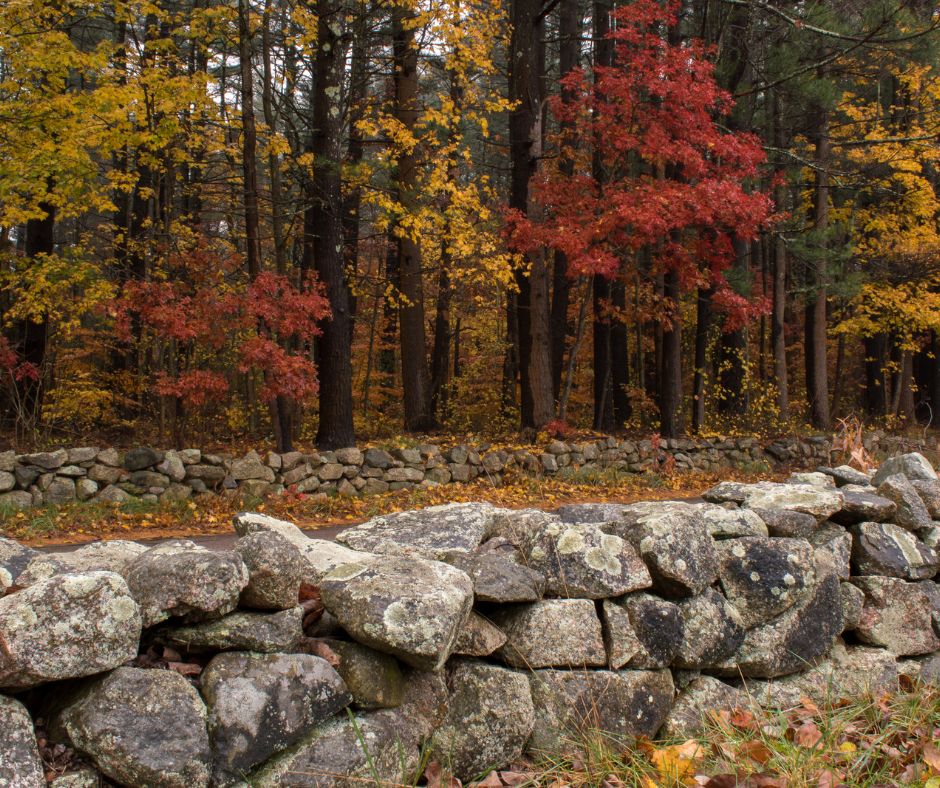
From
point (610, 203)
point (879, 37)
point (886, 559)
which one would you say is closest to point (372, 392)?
point (610, 203)

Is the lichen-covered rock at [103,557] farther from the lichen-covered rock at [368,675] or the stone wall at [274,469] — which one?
the stone wall at [274,469]

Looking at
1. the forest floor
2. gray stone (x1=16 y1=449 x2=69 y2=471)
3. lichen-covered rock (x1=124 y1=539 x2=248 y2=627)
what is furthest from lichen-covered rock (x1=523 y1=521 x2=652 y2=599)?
gray stone (x1=16 y1=449 x2=69 y2=471)

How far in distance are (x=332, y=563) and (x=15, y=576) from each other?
1228mm

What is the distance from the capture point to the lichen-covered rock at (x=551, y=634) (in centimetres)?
348

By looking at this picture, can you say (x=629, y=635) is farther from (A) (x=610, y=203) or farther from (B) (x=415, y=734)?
(A) (x=610, y=203)

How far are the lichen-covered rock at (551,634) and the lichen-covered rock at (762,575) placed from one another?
935mm

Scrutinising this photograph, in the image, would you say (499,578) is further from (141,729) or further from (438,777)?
(141,729)

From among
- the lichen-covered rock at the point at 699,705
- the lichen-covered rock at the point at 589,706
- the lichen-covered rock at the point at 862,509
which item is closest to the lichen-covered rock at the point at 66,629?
the lichen-covered rock at the point at 589,706

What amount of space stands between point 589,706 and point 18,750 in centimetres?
216

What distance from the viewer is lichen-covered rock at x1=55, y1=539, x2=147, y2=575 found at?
124 inches

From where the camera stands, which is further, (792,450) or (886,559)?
(792,450)

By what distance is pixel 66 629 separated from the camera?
2496 millimetres

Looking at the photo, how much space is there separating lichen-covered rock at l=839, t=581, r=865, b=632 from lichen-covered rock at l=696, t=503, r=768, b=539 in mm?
673

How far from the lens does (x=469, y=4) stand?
13.0m
